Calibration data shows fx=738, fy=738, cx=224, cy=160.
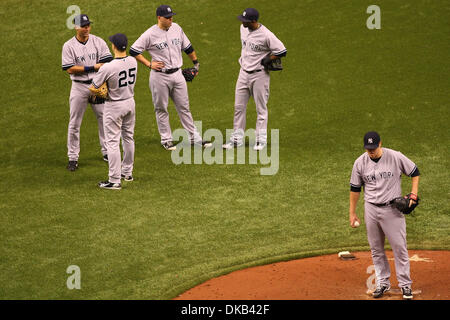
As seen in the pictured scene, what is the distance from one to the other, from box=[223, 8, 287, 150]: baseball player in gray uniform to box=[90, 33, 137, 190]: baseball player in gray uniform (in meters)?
1.93

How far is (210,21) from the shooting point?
16.0 m

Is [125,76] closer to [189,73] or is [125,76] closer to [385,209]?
[189,73]

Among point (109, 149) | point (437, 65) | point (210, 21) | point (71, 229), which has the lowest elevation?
point (71, 229)

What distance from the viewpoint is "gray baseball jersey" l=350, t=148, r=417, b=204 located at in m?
6.68

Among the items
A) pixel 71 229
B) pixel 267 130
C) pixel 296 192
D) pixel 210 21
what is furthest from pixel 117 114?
pixel 210 21

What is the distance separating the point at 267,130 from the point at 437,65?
4.13 meters

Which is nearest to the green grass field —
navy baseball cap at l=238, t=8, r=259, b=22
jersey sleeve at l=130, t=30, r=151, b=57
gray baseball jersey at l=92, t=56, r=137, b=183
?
gray baseball jersey at l=92, t=56, r=137, b=183

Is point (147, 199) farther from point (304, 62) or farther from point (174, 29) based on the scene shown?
point (304, 62)

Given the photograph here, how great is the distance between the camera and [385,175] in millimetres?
6707

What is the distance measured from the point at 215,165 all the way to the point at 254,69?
152 centimetres

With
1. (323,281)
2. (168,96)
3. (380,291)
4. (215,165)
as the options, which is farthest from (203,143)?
(380,291)

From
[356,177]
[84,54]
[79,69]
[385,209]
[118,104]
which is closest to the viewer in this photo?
[385,209]

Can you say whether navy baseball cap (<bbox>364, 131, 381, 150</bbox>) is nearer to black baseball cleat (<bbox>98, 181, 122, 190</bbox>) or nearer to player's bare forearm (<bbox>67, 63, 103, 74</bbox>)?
black baseball cleat (<bbox>98, 181, 122, 190</bbox>)

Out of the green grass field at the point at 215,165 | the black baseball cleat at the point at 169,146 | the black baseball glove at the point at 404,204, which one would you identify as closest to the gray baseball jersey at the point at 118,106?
the green grass field at the point at 215,165
